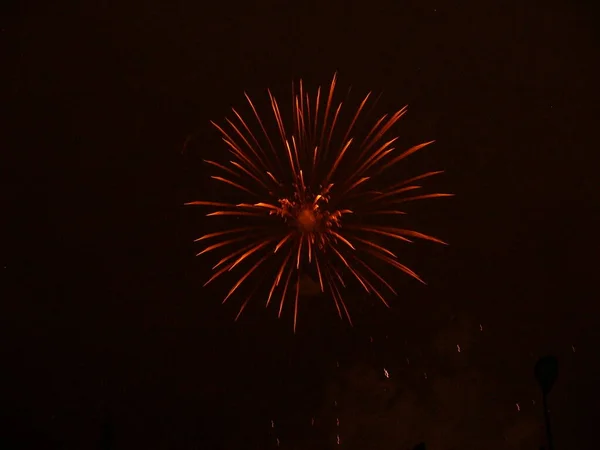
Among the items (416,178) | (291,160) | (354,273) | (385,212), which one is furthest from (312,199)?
(416,178)

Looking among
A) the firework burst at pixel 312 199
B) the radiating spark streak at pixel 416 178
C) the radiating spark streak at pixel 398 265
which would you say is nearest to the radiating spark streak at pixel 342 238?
the firework burst at pixel 312 199

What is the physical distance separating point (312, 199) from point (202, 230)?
0.58 metres

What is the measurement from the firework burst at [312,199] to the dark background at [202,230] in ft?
0.34

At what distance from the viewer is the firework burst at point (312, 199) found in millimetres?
3215

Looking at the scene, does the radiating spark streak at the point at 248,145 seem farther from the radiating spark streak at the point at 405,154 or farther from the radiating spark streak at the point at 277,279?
the radiating spark streak at the point at 405,154

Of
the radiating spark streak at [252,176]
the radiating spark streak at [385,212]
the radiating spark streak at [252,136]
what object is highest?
the radiating spark streak at [252,136]

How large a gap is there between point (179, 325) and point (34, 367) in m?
0.72

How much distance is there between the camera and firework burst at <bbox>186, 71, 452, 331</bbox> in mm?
3215

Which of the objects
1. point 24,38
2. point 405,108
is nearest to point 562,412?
point 405,108

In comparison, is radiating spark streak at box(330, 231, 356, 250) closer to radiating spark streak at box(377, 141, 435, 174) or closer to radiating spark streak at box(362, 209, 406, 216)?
radiating spark streak at box(362, 209, 406, 216)

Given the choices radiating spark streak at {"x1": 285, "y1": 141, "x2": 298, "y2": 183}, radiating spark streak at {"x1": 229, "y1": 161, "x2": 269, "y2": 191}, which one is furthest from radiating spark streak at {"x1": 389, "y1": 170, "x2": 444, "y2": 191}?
radiating spark streak at {"x1": 229, "y1": 161, "x2": 269, "y2": 191}

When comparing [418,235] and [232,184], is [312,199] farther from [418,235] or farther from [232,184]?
[418,235]

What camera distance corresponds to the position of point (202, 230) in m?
3.38

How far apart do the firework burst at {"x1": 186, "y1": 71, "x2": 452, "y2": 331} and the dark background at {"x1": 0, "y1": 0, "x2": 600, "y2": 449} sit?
0.34 feet
